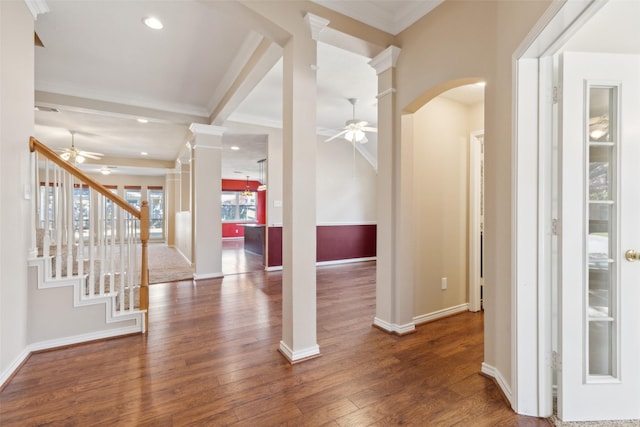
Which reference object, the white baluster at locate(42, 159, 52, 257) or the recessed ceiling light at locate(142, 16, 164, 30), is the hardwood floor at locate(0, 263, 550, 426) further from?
the recessed ceiling light at locate(142, 16, 164, 30)

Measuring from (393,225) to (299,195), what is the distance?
1.01m

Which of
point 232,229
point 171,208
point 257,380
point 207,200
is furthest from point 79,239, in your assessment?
point 232,229

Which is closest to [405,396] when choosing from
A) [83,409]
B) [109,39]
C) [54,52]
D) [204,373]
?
[204,373]

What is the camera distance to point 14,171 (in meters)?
2.06

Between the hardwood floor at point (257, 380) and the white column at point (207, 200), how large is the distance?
190 cm

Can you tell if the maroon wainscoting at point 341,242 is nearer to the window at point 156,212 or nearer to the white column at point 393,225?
the white column at point 393,225

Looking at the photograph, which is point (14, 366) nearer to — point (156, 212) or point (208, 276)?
point (208, 276)

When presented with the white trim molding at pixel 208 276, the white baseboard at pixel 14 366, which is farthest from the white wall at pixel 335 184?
the white baseboard at pixel 14 366

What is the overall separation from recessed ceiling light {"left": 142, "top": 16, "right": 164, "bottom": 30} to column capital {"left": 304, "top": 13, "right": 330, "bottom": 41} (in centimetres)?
149

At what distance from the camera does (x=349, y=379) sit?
6.44ft

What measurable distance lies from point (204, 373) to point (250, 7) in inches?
102

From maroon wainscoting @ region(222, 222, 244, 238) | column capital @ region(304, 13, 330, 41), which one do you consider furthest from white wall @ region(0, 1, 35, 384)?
maroon wainscoting @ region(222, 222, 244, 238)

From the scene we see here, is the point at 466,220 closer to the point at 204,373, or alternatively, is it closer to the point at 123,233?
the point at 204,373

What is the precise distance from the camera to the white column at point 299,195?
7.19 feet
